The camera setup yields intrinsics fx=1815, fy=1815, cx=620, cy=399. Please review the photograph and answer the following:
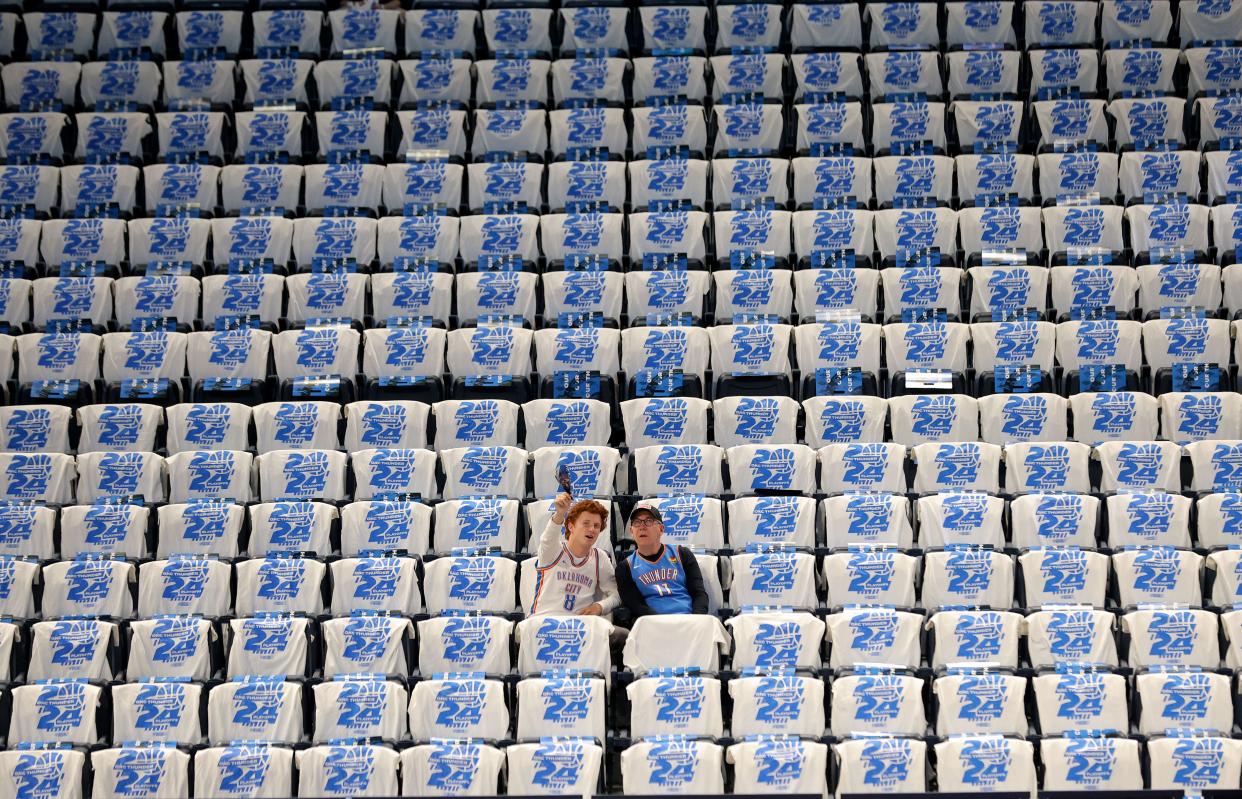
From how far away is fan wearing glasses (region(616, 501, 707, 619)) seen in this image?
315 inches

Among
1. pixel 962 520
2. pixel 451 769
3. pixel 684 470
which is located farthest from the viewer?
pixel 684 470

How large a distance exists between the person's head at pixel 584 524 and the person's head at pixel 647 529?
0.48ft

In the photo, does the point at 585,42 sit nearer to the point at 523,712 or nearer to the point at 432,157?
the point at 432,157

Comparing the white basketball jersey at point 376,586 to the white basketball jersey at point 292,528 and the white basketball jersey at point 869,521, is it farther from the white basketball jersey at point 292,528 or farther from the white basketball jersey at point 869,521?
the white basketball jersey at point 869,521

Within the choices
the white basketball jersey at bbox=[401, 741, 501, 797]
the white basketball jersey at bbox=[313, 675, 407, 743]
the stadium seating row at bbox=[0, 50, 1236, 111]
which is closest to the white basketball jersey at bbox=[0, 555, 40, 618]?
the white basketball jersey at bbox=[313, 675, 407, 743]

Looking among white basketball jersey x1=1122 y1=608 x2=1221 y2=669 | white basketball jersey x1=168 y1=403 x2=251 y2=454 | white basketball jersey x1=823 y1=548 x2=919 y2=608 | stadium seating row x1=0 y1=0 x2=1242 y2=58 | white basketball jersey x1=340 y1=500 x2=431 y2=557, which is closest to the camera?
white basketball jersey x1=1122 y1=608 x2=1221 y2=669

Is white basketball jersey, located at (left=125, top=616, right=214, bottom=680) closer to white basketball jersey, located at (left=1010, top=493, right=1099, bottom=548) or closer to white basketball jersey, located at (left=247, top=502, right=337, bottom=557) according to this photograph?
white basketball jersey, located at (left=247, top=502, right=337, bottom=557)

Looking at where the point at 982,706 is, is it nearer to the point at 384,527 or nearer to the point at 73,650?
the point at 384,527

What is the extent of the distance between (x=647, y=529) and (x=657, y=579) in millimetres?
244

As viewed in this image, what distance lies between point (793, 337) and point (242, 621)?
358cm

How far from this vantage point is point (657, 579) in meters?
8.02

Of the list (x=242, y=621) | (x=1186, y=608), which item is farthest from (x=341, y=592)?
(x=1186, y=608)

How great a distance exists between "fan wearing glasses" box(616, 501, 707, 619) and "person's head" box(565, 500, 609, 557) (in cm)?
17

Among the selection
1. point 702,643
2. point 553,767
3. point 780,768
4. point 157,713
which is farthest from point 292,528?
point 780,768
